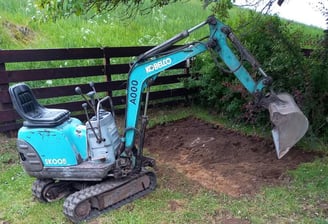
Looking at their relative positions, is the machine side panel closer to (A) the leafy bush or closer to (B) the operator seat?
(B) the operator seat

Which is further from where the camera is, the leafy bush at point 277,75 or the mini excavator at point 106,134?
the leafy bush at point 277,75

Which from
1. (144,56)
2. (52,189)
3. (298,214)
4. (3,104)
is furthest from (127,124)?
(3,104)

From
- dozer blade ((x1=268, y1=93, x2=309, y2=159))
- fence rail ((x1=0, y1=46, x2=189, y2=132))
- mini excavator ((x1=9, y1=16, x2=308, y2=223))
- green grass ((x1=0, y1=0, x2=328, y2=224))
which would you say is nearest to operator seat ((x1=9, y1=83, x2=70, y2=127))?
mini excavator ((x1=9, y1=16, x2=308, y2=223))

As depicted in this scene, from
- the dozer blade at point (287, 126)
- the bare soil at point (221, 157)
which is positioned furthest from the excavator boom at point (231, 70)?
the bare soil at point (221, 157)

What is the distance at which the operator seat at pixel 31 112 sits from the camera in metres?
4.23

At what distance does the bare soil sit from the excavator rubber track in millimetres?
761

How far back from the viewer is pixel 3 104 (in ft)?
21.0

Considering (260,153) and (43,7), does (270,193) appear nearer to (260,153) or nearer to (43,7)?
(260,153)

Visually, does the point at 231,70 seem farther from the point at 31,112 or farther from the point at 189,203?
the point at 31,112

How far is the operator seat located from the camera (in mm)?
4230

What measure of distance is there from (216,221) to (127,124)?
145 cm

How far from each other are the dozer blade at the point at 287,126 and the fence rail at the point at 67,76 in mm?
4132

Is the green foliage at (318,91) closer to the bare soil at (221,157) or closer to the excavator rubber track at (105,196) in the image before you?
the bare soil at (221,157)

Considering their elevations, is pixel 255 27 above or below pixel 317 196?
above
